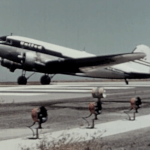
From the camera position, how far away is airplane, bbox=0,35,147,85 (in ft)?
145

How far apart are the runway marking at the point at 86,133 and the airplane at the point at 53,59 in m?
28.9

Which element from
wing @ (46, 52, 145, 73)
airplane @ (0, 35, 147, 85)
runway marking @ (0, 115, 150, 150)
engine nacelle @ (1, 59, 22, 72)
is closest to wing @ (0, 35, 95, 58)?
airplane @ (0, 35, 147, 85)

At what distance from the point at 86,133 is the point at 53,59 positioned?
35.2 m

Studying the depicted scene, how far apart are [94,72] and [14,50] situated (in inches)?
465

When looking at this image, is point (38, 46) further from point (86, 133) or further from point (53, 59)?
point (86, 133)

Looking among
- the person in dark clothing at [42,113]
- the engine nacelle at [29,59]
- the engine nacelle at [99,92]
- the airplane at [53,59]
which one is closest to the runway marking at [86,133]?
the person in dark clothing at [42,113]

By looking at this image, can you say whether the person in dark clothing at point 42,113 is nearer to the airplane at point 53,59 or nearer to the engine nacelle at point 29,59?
the airplane at point 53,59

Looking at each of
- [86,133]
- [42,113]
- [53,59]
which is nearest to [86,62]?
[53,59]

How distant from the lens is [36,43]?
1794 inches

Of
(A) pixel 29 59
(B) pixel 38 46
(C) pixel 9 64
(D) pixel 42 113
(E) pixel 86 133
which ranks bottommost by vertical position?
(E) pixel 86 133

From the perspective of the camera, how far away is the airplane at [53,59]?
44.2m

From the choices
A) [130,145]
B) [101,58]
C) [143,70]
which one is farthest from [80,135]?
[143,70]

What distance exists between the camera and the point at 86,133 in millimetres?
11047

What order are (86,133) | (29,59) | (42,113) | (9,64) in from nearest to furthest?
(42,113)
(86,133)
(29,59)
(9,64)
